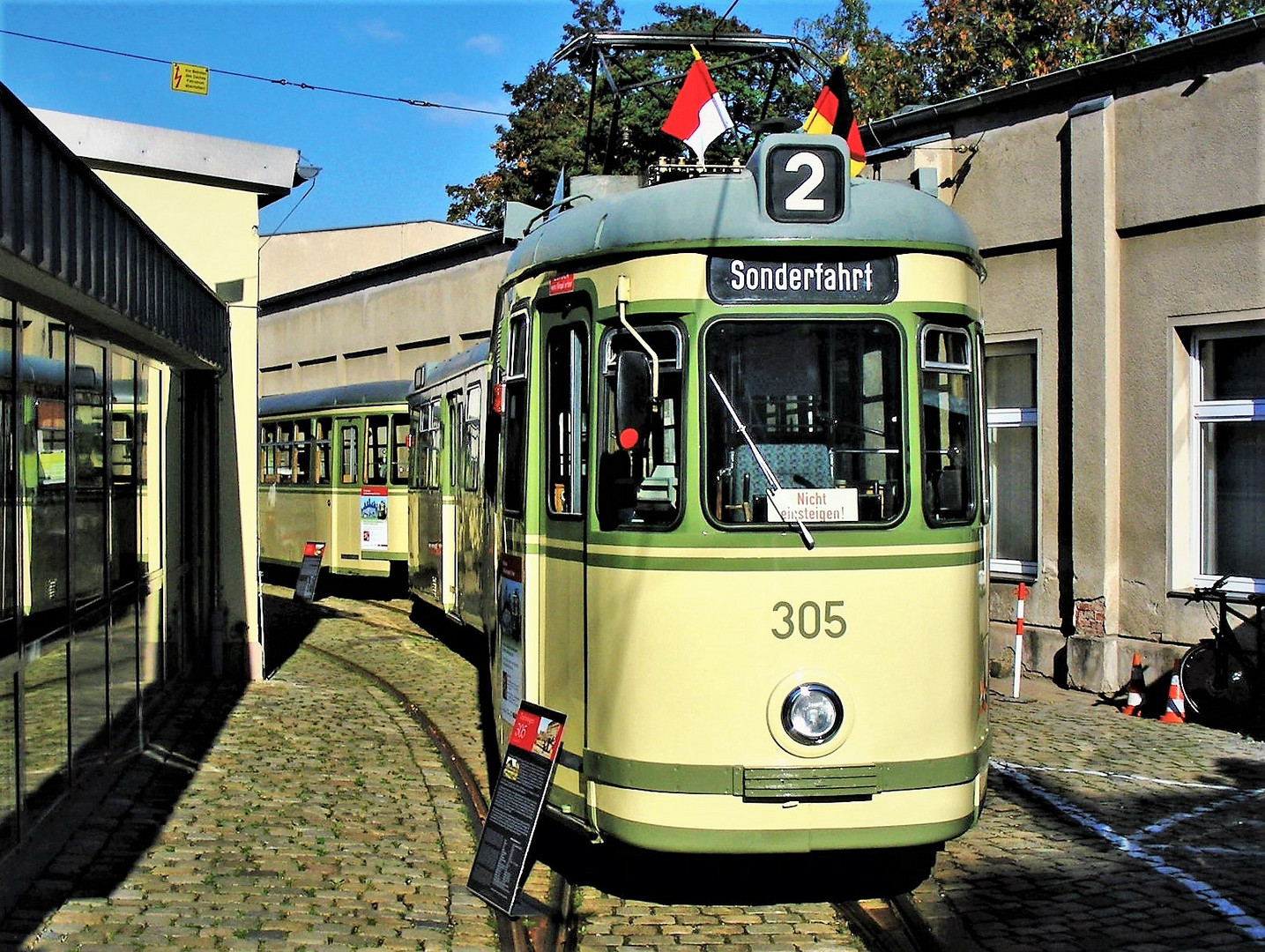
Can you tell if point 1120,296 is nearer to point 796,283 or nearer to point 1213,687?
point 1213,687

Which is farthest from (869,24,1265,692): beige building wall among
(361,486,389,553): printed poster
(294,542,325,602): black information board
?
(294,542,325,602): black information board

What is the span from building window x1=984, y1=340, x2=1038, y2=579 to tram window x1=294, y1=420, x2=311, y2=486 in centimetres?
1132

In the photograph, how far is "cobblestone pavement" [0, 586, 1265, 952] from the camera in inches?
236

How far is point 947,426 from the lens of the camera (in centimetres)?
619

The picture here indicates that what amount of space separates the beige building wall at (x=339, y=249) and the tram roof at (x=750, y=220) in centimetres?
3929

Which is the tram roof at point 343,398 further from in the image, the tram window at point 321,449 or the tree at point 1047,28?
the tree at point 1047,28

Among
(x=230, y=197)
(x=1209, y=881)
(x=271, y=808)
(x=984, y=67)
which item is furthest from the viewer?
(x=984, y=67)

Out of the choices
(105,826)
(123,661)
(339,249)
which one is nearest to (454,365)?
(123,661)

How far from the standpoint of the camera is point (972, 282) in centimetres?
646

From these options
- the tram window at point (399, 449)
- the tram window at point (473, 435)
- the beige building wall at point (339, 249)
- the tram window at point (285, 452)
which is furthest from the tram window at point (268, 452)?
the beige building wall at point (339, 249)

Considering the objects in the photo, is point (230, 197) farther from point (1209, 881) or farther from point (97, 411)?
point (1209, 881)

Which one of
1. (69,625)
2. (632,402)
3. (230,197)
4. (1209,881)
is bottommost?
(1209,881)

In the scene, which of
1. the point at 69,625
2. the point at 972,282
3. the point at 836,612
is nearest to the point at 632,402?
the point at 836,612

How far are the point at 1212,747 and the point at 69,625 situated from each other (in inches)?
301
